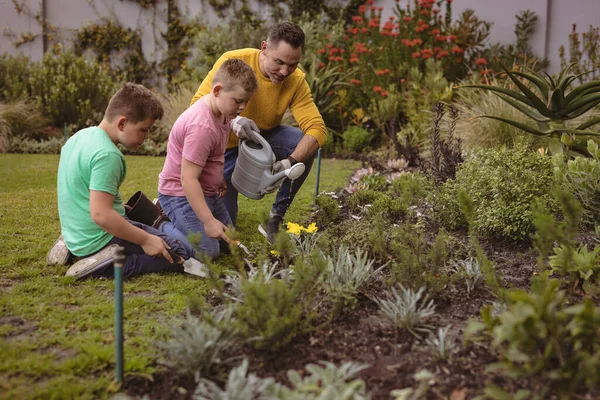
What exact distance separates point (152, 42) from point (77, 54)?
166cm

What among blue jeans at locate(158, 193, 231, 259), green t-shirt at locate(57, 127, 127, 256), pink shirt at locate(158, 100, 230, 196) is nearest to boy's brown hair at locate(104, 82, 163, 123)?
green t-shirt at locate(57, 127, 127, 256)

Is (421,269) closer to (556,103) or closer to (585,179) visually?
Answer: (585,179)

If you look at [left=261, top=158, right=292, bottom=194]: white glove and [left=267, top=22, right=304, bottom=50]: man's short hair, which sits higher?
[left=267, top=22, right=304, bottom=50]: man's short hair

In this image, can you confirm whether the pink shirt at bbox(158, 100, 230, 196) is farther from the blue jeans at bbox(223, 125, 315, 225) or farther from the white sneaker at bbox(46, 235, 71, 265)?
the white sneaker at bbox(46, 235, 71, 265)

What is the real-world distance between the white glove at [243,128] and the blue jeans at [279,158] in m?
0.43

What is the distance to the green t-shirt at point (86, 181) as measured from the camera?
278 cm

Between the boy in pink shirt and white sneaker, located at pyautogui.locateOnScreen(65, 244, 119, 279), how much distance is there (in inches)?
20.7

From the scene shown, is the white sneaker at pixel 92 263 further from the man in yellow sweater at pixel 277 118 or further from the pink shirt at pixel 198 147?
the man in yellow sweater at pixel 277 118

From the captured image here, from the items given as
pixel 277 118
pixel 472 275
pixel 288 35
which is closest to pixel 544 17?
pixel 277 118

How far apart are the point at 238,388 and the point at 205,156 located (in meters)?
1.80

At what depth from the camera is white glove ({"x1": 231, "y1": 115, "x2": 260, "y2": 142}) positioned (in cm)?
379

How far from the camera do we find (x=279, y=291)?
6.74 ft

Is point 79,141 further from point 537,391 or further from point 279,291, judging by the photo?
point 537,391

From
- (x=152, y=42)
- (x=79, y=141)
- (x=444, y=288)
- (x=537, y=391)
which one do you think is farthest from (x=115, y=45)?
(x=537, y=391)
